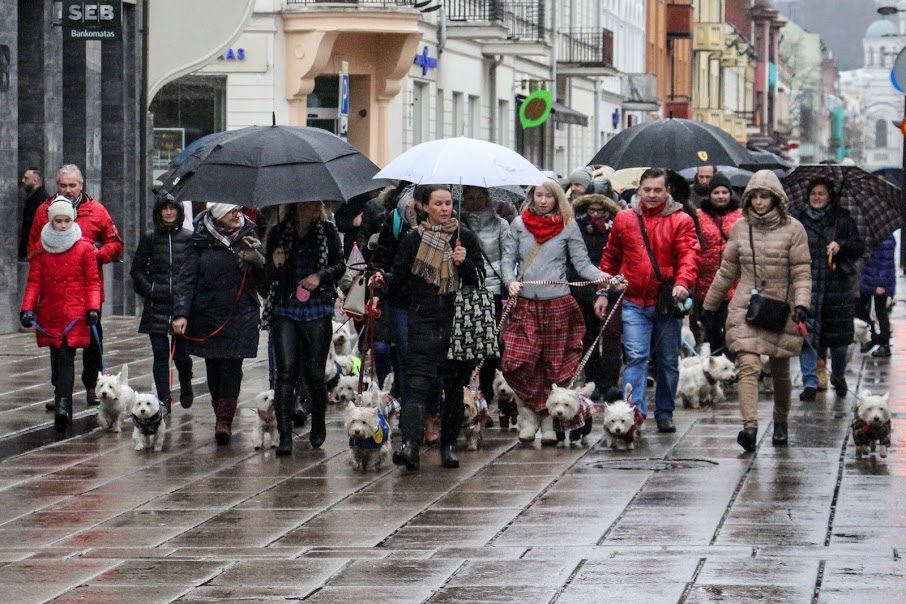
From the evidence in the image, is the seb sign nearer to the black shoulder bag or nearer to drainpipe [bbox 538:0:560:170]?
the black shoulder bag

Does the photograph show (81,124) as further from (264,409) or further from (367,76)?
(264,409)

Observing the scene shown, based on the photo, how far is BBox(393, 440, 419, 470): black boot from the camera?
11891mm

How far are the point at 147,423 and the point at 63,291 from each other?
1719 millimetres

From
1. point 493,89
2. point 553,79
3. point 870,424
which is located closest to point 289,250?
point 870,424

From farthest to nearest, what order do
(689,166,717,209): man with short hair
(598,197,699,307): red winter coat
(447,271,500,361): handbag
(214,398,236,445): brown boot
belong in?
(689,166,717,209): man with short hair < (598,197,699,307): red winter coat < (214,398,236,445): brown boot < (447,271,500,361): handbag

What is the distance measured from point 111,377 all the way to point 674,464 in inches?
152

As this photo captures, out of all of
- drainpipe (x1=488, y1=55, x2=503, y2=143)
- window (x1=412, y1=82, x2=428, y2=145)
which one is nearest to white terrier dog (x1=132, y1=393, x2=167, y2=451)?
window (x1=412, y1=82, x2=428, y2=145)

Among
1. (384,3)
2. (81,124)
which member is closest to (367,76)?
(384,3)

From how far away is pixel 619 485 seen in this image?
11.4m

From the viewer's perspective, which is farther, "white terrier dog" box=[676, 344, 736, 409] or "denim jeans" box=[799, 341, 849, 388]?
"denim jeans" box=[799, 341, 849, 388]

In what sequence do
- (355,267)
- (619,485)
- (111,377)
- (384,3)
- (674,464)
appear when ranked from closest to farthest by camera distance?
(619,485), (674,464), (111,377), (355,267), (384,3)

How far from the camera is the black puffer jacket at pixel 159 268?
1465 cm

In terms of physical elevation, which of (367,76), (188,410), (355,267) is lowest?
(188,410)

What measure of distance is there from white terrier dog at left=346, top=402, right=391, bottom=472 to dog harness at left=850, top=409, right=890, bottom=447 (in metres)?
2.70
